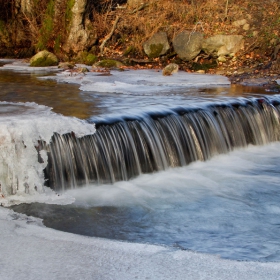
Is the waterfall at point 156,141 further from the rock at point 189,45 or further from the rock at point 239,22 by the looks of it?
the rock at point 239,22

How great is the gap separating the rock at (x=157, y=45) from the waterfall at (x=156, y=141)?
6405 mm

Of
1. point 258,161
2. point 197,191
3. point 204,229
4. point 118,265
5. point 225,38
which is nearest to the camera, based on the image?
point 118,265

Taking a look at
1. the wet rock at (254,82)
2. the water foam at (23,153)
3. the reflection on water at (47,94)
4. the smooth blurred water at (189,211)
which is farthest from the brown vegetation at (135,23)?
the water foam at (23,153)

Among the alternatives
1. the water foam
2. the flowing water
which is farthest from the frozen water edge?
the water foam

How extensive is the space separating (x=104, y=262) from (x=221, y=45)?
11.7m

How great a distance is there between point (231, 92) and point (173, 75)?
285 centimetres

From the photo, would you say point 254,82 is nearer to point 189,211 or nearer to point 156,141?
point 156,141

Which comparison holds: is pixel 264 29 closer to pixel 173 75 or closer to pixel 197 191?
pixel 173 75

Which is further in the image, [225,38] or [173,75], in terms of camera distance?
[225,38]

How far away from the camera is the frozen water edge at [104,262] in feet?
10.5

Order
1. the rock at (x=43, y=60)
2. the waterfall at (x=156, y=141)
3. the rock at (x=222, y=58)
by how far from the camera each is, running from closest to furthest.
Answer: the waterfall at (x=156, y=141) < the rock at (x=43, y=60) < the rock at (x=222, y=58)

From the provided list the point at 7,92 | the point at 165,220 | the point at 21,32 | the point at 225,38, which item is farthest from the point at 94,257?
the point at 21,32

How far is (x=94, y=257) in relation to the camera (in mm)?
3475

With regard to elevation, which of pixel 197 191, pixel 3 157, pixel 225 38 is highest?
pixel 225 38
